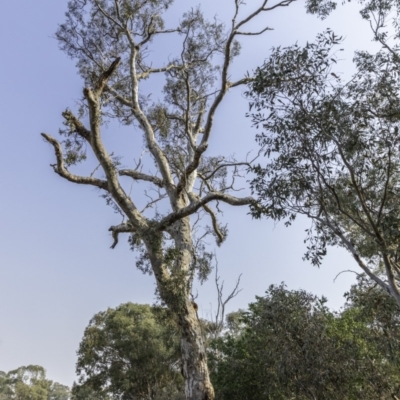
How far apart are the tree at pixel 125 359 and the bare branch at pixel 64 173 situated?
1277cm

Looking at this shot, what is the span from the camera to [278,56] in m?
6.39

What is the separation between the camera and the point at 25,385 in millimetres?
40062

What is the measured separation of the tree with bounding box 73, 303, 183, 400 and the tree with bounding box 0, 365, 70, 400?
2315 cm

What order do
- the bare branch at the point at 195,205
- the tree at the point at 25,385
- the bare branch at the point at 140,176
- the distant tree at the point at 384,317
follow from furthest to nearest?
1. the tree at the point at 25,385
2. the bare branch at the point at 140,176
3. the bare branch at the point at 195,205
4. the distant tree at the point at 384,317

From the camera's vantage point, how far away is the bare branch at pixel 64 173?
7.52 metres


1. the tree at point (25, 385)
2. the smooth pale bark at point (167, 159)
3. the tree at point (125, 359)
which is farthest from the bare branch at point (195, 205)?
the tree at point (25, 385)

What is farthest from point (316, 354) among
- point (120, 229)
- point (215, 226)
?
point (120, 229)

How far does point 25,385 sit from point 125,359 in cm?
2638

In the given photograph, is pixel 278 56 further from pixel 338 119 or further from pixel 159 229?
pixel 159 229

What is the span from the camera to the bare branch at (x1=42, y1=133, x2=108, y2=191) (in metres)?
7.52

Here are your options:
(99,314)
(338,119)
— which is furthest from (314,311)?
(99,314)

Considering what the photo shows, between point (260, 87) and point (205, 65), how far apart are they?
20.9ft

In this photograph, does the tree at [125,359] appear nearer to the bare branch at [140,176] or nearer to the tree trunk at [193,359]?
the bare branch at [140,176]

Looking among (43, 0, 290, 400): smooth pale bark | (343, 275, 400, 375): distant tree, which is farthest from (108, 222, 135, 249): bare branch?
(343, 275, 400, 375): distant tree
